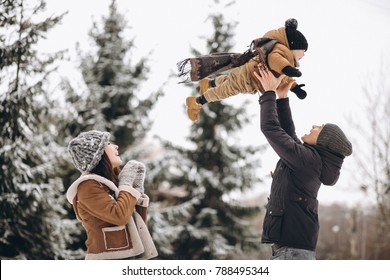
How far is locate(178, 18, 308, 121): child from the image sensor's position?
68.8 inches

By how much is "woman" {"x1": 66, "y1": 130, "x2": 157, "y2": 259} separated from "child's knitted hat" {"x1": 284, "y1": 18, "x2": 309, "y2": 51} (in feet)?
2.55

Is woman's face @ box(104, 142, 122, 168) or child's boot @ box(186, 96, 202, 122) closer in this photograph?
woman's face @ box(104, 142, 122, 168)

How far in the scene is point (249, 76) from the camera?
183 centimetres

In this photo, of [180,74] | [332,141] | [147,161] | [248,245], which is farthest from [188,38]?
[332,141]

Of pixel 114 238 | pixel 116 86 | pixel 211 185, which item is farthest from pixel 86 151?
pixel 211 185

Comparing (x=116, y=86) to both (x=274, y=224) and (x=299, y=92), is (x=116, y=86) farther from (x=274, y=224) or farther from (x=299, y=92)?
(x=274, y=224)

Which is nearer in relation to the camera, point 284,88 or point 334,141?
point 334,141

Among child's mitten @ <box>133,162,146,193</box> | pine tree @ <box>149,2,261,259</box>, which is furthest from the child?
pine tree @ <box>149,2,261,259</box>

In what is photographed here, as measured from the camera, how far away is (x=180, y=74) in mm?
1989

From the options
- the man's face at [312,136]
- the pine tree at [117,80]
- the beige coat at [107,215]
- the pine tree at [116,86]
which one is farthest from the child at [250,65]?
the pine tree at [117,80]

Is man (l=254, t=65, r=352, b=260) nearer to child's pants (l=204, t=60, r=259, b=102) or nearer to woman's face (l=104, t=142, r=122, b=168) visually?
child's pants (l=204, t=60, r=259, b=102)

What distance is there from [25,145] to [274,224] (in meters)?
3.43

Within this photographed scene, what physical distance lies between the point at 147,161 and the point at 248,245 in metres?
2.16
